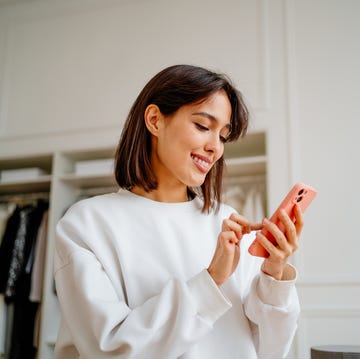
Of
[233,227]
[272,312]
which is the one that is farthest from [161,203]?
[272,312]

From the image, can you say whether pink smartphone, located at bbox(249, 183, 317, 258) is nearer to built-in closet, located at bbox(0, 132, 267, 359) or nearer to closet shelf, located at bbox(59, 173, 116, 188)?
built-in closet, located at bbox(0, 132, 267, 359)

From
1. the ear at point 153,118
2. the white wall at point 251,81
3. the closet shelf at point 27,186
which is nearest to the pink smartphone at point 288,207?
the ear at point 153,118

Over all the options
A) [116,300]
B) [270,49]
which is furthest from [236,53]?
[116,300]

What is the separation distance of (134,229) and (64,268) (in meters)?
0.18

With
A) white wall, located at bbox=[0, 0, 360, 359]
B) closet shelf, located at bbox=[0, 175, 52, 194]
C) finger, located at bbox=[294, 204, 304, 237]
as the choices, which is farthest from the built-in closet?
finger, located at bbox=[294, 204, 304, 237]

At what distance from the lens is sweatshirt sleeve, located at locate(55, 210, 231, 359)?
0.88m

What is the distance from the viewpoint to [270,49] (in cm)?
303

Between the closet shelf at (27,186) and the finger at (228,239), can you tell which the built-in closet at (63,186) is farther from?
the finger at (228,239)

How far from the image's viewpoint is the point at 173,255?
3.56 ft

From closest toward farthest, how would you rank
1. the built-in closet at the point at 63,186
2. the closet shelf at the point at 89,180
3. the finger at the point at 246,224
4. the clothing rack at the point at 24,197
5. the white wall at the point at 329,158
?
the finger at the point at 246,224, the white wall at the point at 329,158, the built-in closet at the point at 63,186, the closet shelf at the point at 89,180, the clothing rack at the point at 24,197

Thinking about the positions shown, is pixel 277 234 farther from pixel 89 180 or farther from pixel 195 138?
pixel 89 180

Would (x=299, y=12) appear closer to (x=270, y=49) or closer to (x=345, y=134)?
(x=270, y=49)

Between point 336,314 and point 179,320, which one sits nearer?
point 179,320

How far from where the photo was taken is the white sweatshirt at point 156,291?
89 centimetres
